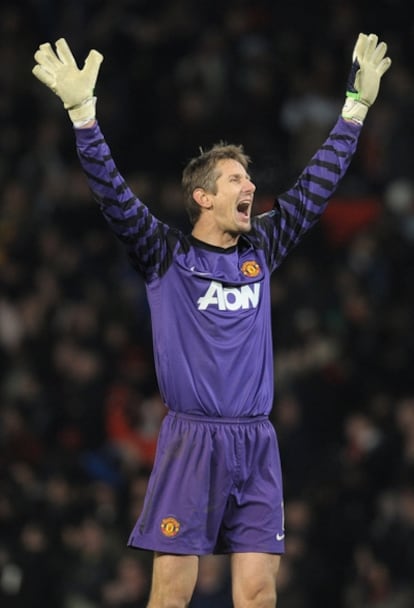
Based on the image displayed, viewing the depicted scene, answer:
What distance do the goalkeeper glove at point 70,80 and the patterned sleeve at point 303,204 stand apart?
98cm

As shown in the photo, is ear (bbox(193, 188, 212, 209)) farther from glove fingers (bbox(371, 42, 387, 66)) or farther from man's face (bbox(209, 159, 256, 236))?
glove fingers (bbox(371, 42, 387, 66))

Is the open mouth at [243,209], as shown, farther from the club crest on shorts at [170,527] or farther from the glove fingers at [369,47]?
the club crest on shorts at [170,527]

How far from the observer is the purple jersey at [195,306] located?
594cm

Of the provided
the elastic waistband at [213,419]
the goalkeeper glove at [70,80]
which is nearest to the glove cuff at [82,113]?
the goalkeeper glove at [70,80]

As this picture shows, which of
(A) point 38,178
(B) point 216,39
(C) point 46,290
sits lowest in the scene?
(C) point 46,290

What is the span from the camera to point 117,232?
6000mm

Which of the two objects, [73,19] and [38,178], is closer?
[38,178]

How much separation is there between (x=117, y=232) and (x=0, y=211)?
21.0ft

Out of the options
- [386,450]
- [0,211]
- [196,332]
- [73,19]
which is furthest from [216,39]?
[196,332]

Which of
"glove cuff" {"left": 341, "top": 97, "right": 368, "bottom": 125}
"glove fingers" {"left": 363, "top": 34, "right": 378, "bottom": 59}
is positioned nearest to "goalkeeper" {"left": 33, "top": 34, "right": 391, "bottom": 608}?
"glove cuff" {"left": 341, "top": 97, "right": 368, "bottom": 125}

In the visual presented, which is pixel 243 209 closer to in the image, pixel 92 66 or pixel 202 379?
pixel 202 379

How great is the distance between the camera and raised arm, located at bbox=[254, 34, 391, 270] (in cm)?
646

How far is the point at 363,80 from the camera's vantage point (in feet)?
21.6

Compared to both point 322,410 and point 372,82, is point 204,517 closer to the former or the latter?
point 372,82
